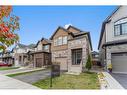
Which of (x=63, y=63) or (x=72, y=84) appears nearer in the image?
(x=72, y=84)

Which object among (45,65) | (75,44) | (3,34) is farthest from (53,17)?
(45,65)

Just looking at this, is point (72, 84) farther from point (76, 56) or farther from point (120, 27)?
point (120, 27)

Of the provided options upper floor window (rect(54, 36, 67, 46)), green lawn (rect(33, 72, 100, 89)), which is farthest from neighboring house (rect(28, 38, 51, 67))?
green lawn (rect(33, 72, 100, 89))

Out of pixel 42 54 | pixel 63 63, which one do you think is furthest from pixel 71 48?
pixel 42 54

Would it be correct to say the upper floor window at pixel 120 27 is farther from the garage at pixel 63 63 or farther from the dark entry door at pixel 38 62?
the dark entry door at pixel 38 62

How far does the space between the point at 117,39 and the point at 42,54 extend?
39.7 ft

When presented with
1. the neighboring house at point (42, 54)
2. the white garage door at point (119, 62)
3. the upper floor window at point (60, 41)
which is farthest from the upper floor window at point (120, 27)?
the neighboring house at point (42, 54)

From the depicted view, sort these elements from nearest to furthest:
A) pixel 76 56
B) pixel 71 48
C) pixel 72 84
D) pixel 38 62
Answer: pixel 72 84 → pixel 76 56 → pixel 71 48 → pixel 38 62

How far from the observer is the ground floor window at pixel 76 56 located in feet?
50.1

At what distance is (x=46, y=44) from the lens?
913 inches

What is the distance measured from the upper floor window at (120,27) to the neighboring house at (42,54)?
1123 cm

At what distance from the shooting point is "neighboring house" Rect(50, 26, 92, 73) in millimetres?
14465

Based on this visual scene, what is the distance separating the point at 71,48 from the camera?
15758mm
